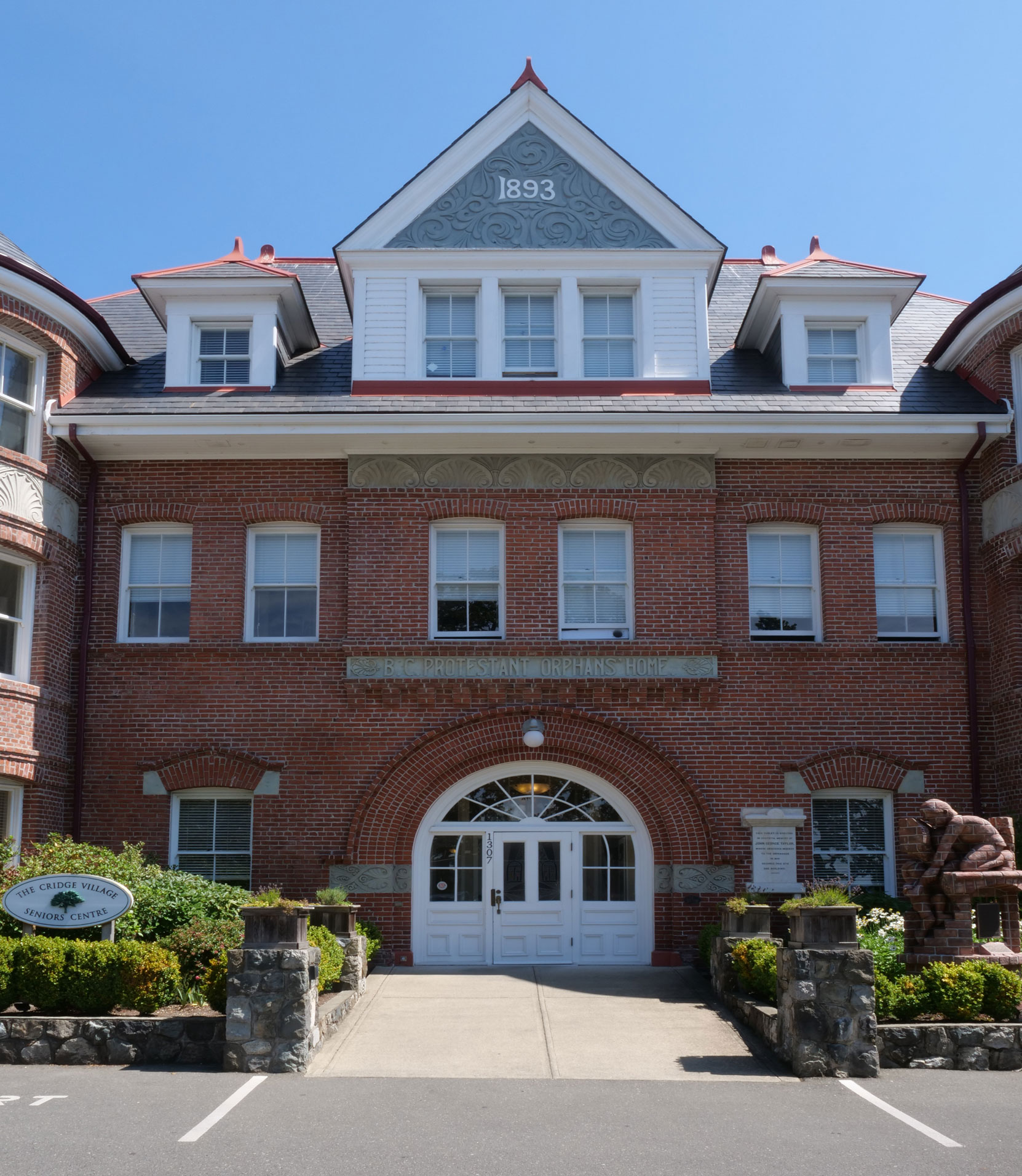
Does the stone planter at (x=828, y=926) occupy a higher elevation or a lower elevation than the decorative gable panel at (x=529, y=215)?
lower

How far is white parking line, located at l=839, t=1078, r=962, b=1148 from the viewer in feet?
28.7

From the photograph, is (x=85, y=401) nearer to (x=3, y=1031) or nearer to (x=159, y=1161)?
(x=3, y=1031)

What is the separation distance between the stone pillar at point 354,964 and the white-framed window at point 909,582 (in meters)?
8.09

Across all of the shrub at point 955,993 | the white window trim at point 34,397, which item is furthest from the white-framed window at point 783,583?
the white window trim at point 34,397

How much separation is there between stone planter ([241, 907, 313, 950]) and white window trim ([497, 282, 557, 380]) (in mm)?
9149

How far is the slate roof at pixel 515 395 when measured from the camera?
17.3 meters

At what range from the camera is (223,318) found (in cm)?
1834

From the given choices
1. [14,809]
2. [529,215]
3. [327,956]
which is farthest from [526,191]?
[327,956]

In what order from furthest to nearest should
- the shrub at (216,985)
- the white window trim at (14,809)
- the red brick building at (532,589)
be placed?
the red brick building at (532,589)
the white window trim at (14,809)
the shrub at (216,985)

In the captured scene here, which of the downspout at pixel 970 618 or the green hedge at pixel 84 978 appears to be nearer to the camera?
the green hedge at pixel 84 978

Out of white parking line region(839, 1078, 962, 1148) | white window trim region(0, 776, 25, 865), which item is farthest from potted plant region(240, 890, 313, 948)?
white window trim region(0, 776, 25, 865)

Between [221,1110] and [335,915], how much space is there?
511cm

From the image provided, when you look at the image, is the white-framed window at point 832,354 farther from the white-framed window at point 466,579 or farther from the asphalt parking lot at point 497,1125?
the asphalt parking lot at point 497,1125

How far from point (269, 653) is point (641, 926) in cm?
608
